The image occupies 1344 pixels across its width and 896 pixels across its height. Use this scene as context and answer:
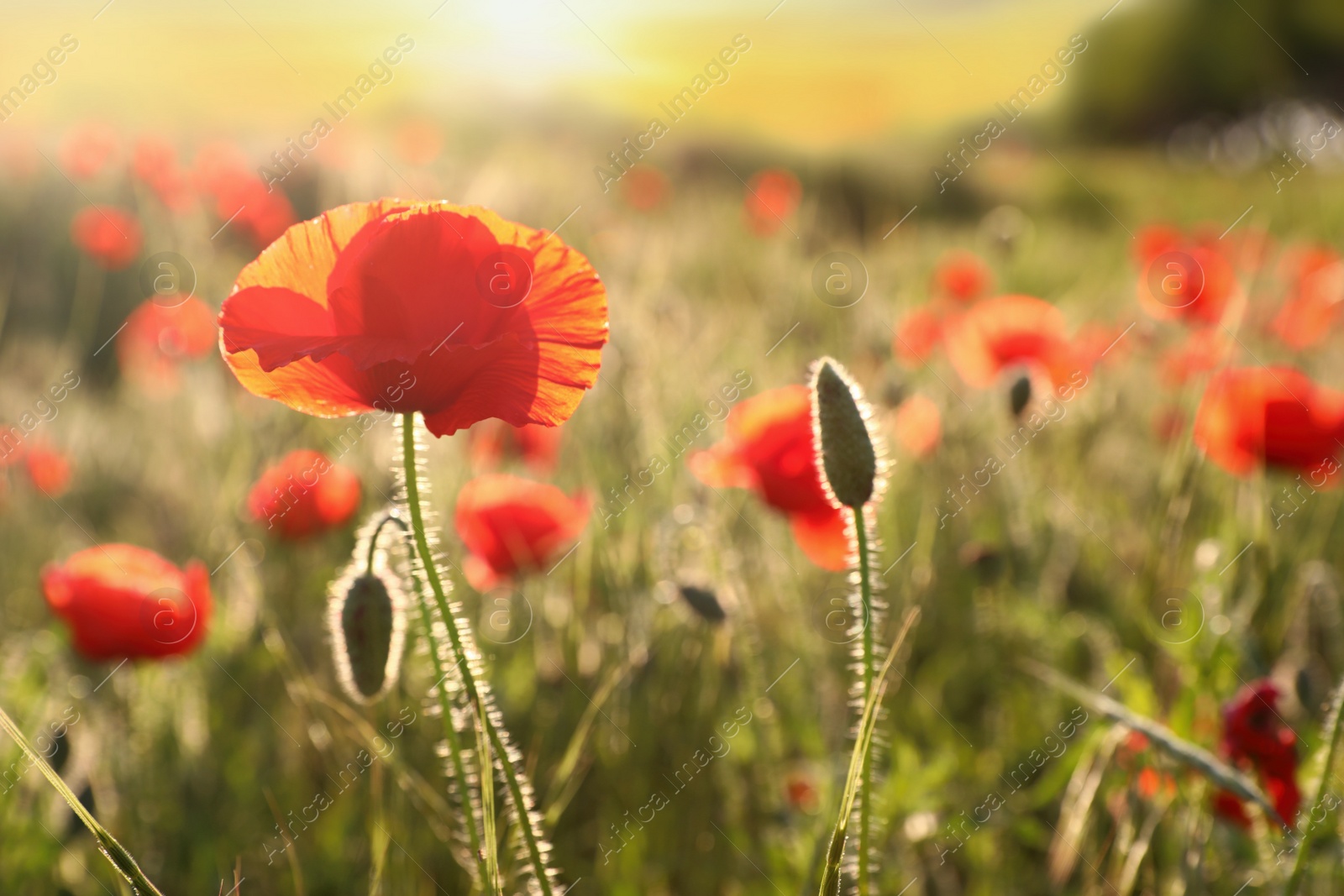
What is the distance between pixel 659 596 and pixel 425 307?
2.17ft

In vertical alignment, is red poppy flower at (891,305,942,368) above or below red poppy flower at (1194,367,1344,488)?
above

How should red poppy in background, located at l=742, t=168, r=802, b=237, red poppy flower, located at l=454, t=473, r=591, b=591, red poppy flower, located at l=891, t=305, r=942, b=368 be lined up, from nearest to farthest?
red poppy flower, located at l=454, t=473, r=591, b=591
red poppy flower, located at l=891, t=305, r=942, b=368
red poppy in background, located at l=742, t=168, r=802, b=237

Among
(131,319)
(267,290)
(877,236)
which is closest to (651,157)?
(877,236)

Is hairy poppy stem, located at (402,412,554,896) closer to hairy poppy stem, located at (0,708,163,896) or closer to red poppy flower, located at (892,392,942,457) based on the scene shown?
hairy poppy stem, located at (0,708,163,896)

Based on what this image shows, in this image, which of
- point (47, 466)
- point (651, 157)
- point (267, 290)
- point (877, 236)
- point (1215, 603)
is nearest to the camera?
point (267, 290)

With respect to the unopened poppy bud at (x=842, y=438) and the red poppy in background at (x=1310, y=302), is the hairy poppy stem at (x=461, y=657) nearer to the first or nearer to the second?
the unopened poppy bud at (x=842, y=438)

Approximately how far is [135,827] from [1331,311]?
2.64 m

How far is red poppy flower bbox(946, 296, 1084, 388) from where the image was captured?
78.0 inches

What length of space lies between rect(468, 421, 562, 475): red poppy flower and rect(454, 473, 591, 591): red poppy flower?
1.30ft

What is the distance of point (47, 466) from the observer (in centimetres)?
221

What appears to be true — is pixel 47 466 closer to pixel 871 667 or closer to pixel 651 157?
pixel 871 667

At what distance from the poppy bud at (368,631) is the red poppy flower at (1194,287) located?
6.77 feet

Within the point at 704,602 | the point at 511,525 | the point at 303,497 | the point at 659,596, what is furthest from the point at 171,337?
the point at 704,602
